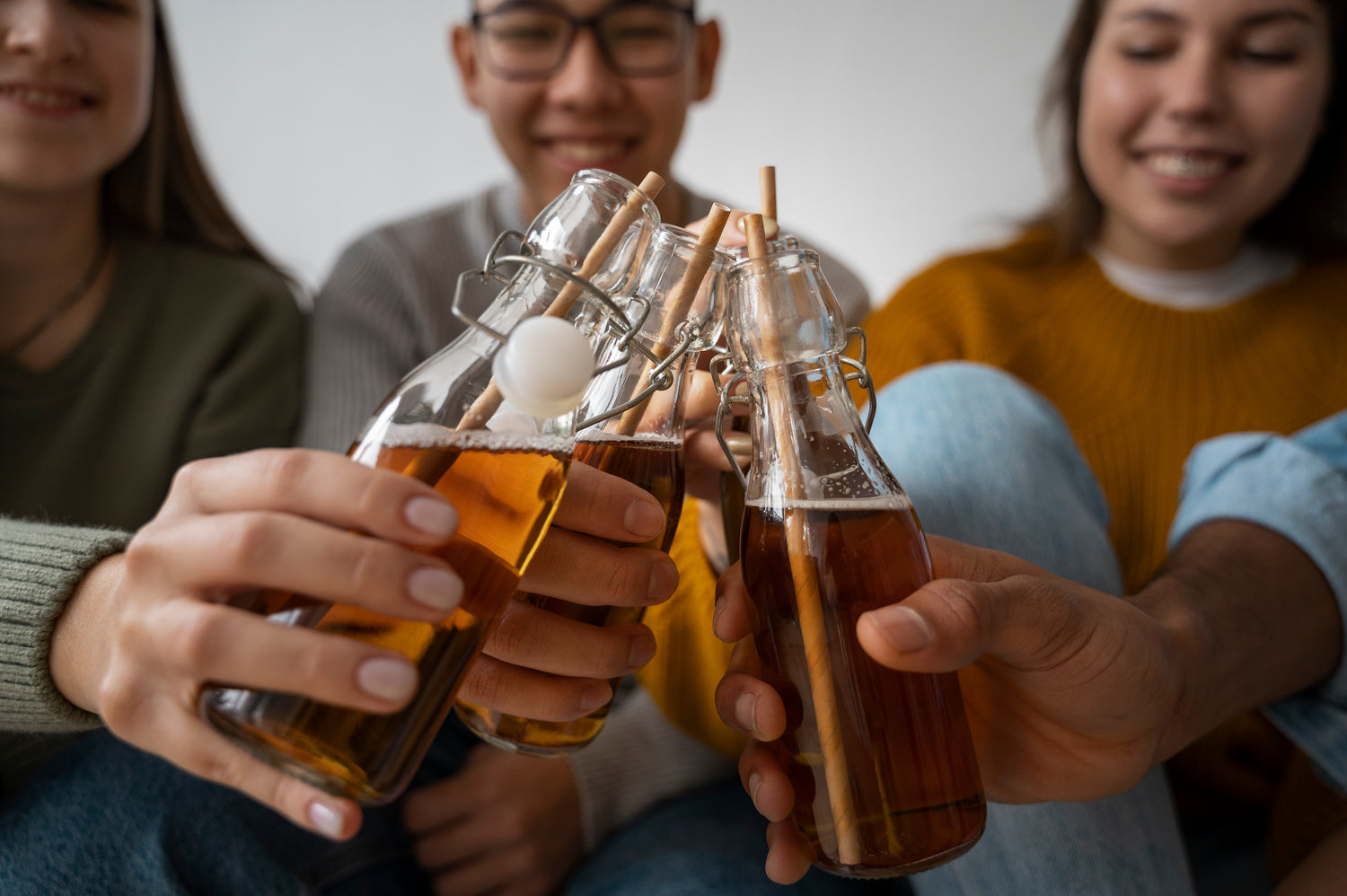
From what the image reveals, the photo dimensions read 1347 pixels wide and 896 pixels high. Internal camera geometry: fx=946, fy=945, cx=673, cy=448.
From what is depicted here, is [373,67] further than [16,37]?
Yes

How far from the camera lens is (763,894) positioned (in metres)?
0.68

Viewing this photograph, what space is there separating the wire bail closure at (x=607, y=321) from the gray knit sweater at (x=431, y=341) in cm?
45

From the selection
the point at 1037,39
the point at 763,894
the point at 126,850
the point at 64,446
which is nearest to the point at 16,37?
the point at 64,446

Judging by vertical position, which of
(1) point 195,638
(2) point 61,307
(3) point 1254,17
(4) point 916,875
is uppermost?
(3) point 1254,17

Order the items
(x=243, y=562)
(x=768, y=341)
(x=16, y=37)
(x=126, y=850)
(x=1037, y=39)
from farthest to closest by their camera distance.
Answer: (x=1037, y=39)
(x=16, y=37)
(x=126, y=850)
(x=768, y=341)
(x=243, y=562)

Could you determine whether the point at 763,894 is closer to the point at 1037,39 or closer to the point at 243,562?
the point at 243,562

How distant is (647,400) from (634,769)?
0.50 metres

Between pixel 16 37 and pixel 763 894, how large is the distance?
98 cm

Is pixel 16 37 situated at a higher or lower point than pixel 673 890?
higher

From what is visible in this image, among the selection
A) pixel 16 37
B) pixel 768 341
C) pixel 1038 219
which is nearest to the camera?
pixel 768 341

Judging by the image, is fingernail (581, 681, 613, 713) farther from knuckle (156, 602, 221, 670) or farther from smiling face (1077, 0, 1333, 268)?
smiling face (1077, 0, 1333, 268)

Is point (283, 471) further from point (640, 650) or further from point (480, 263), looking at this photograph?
point (480, 263)

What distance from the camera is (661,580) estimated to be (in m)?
0.51

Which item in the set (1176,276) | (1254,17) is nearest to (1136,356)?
(1176,276)
